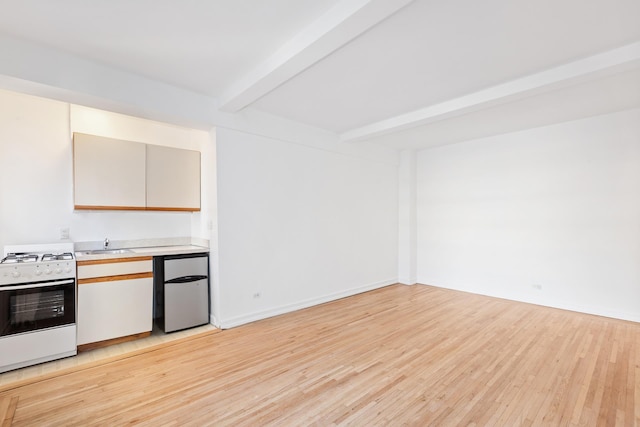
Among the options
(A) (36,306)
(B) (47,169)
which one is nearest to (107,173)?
(B) (47,169)

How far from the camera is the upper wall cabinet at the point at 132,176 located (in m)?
3.35

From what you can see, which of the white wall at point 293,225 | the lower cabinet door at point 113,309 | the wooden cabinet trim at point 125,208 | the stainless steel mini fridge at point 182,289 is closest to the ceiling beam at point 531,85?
the white wall at point 293,225

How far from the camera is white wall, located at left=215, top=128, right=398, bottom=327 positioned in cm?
374

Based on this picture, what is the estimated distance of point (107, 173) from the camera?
11.4 ft

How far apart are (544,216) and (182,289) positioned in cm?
527

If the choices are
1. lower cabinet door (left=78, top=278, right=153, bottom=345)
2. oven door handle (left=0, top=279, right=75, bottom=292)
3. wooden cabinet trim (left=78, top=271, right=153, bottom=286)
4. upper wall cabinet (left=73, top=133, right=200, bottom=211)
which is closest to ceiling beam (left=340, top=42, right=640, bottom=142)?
upper wall cabinet (left=73, top=133, right=200, bottom=211)

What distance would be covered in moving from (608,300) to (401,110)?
3.84m

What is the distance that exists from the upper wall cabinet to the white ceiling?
1010 mm

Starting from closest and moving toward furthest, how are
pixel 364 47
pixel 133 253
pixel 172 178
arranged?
pixel 364 47
pixel 133 253
pixel 172 178

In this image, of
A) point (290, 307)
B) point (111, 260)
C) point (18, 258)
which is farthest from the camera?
point (290, 307)

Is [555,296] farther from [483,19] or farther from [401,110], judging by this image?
[483,19]

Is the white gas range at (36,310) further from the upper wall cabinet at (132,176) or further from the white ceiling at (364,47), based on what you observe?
the white ceiling at (364,47)

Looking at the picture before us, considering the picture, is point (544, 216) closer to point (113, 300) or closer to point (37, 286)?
point (113, 300)

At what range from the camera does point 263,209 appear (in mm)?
4035
